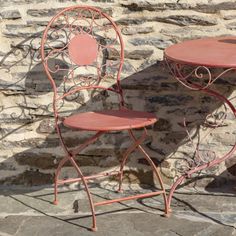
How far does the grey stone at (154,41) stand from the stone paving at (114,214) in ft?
3.30

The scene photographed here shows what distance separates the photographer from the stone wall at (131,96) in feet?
12.3

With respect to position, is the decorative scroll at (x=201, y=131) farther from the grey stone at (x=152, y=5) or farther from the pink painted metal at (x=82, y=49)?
the pink painted metal at (x=82, y=49)

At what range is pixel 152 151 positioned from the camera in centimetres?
389

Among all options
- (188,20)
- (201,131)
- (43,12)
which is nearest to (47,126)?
(43,12)

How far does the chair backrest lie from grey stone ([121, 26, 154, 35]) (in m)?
0.07

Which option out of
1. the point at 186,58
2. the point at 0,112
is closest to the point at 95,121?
the point at 186,58

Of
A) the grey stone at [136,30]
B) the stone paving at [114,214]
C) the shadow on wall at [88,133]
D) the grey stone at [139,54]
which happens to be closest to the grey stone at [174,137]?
the shadow on wall at [88,133]

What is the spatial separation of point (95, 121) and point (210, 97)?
0.95m

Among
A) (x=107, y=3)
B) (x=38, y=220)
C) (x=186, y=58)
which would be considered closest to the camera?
(x=186, y=58)

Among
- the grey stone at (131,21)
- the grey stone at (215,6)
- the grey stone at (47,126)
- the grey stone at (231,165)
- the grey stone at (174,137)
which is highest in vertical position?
the grey stone at (215,6)

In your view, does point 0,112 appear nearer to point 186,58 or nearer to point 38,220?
point 38,220

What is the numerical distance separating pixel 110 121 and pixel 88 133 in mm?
699

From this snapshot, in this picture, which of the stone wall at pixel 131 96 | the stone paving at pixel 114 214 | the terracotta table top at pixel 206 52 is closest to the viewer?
the terracotta table top at pixel 206 52

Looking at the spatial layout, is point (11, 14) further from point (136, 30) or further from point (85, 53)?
point (136, 30)
